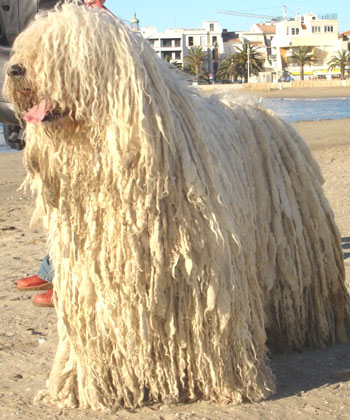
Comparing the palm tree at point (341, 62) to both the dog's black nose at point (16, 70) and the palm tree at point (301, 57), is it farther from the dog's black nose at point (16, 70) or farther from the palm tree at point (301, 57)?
the dog's black nose at point (16, 70)

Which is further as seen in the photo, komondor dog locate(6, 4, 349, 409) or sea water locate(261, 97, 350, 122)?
sea water locate(261, 97, 350, 122)

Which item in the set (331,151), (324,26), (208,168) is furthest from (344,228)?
(324,26)

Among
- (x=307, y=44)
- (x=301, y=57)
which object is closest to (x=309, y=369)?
(x=301, y=57)

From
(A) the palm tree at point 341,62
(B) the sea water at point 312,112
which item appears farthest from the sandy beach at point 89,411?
(A) the palm tree at point 341,62

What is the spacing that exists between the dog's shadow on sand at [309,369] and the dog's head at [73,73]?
1.53 metres

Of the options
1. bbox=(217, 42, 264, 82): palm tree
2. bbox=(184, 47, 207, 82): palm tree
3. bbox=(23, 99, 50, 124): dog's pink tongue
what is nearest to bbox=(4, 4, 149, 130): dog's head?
bbox=(23, 99, 50, 124): dog's pink tongue

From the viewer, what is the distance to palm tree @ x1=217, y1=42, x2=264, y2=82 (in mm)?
89312

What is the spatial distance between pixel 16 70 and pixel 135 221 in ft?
2.43

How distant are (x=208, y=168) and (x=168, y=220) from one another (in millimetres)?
279

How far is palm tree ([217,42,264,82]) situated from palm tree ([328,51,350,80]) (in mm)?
9469

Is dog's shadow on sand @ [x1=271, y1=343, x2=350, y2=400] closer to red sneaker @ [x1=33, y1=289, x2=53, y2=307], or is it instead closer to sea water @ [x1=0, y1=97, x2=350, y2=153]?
red sneaker @ [x1=33, y1=289, x2=53, y2=307]

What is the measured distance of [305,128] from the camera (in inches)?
896

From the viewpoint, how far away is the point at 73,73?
3182 mm

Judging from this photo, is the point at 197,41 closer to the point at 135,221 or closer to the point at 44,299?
the point at 44,299
